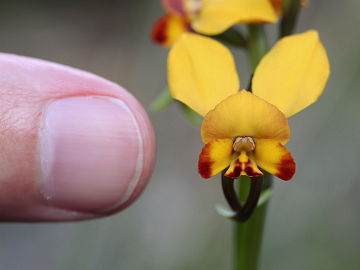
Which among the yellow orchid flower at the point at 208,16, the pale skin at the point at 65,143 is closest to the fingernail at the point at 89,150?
the pale skin at the point at 65,143

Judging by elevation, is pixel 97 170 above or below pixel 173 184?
above

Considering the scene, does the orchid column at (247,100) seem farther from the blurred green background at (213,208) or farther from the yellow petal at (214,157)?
the blurred green background at (213,208)

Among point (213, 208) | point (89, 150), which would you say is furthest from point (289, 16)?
point (213, 208)

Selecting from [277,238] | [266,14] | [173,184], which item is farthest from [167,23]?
[173,184]

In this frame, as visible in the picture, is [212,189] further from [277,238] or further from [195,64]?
[195,64]

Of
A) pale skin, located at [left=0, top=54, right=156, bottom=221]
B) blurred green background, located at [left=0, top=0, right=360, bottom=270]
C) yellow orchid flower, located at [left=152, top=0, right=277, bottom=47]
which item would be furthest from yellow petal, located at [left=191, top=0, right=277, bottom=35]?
blurred green background, located at [left=0, top=0, right=360, bottom=270]

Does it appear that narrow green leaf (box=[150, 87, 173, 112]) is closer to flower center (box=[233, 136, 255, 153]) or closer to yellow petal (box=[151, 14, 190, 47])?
yellow petal (box=[151, 14, 190, 47])
